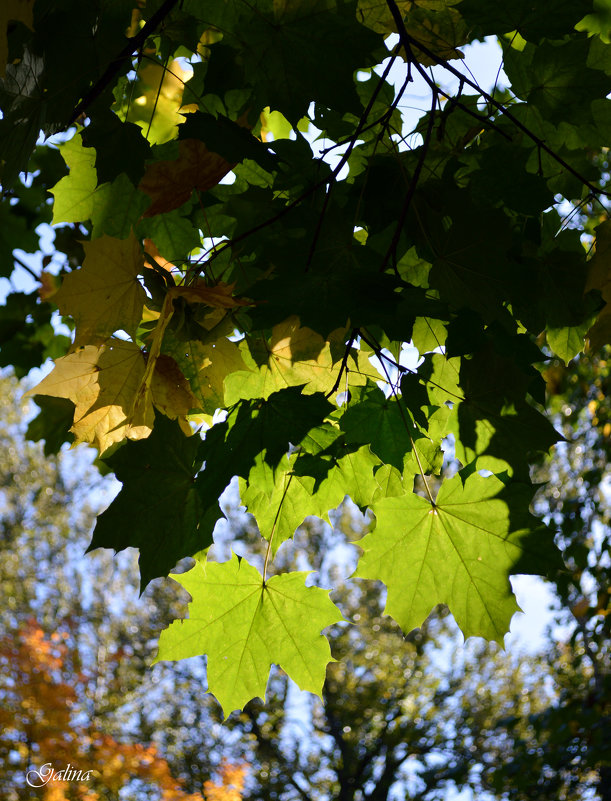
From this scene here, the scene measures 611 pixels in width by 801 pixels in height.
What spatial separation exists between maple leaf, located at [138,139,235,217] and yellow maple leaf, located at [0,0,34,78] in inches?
10.5

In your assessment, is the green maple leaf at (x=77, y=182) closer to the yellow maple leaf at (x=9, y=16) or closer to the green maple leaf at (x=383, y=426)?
the yellow maple leaf at (x=9, y=16)

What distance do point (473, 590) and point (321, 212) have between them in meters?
0.66

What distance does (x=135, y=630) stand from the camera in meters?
12.8

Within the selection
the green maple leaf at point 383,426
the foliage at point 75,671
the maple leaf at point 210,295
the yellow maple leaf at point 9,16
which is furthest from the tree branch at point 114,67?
the foliage at point 75,671

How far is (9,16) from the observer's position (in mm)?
947

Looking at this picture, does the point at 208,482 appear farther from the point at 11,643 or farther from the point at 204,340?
the point at 11,643

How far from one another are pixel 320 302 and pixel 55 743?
28.9 ft

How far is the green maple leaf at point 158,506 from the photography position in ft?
3.50

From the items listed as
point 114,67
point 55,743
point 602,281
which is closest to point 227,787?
point 55,743

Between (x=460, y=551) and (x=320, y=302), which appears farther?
(x=460, y=551)

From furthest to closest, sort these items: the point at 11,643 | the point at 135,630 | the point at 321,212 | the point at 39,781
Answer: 1. the point at 135,630
2. the point at 11,643
3. the point at 39,781
4. the point at 321,212

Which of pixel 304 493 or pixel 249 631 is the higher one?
pixel 304 493

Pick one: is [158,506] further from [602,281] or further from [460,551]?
[602,281]

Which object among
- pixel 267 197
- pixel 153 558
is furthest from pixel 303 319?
pixel 153 558
